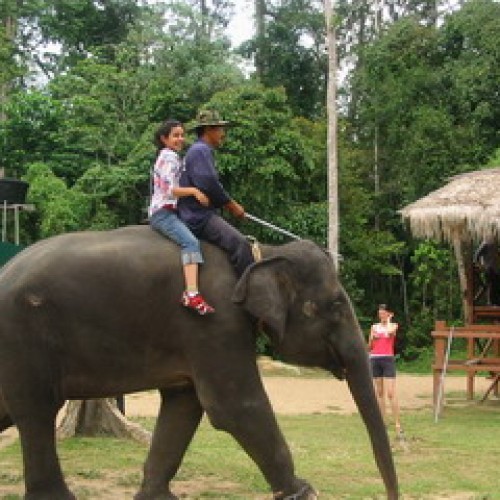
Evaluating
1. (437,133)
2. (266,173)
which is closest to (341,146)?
(437,133)

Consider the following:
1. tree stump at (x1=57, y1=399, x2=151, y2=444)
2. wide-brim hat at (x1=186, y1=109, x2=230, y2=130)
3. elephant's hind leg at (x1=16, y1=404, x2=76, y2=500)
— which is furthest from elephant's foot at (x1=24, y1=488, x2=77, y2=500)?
tree stump at (x1=57, y1=399, x2=151, y2=444)

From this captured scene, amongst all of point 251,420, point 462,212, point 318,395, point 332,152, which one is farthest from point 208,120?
point 332,152

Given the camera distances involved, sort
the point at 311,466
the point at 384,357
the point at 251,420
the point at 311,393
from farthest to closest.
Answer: the point at 311,393 → the point at 384,357 → the point at 311,466 → the point at 251,420

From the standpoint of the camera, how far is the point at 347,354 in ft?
18.5

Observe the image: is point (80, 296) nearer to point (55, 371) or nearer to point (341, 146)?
point (55, 371)

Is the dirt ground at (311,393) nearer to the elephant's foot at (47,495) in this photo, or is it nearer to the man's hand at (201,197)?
the elephant's foot at (47,495)

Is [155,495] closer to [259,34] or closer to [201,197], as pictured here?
[201,197]

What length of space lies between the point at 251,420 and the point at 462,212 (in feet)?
31.4

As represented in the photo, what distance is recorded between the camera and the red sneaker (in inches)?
212

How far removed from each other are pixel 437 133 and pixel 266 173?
250 inches

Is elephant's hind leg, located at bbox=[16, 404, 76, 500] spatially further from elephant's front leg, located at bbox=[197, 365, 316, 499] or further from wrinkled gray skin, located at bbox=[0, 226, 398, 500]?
elephant's front leg, located at bbox=[197, 365, 316, 499]

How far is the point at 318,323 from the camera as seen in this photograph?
567cm

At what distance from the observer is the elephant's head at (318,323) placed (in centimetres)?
559

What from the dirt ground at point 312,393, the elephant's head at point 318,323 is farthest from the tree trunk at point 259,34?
the elephant's head at point 318,323
